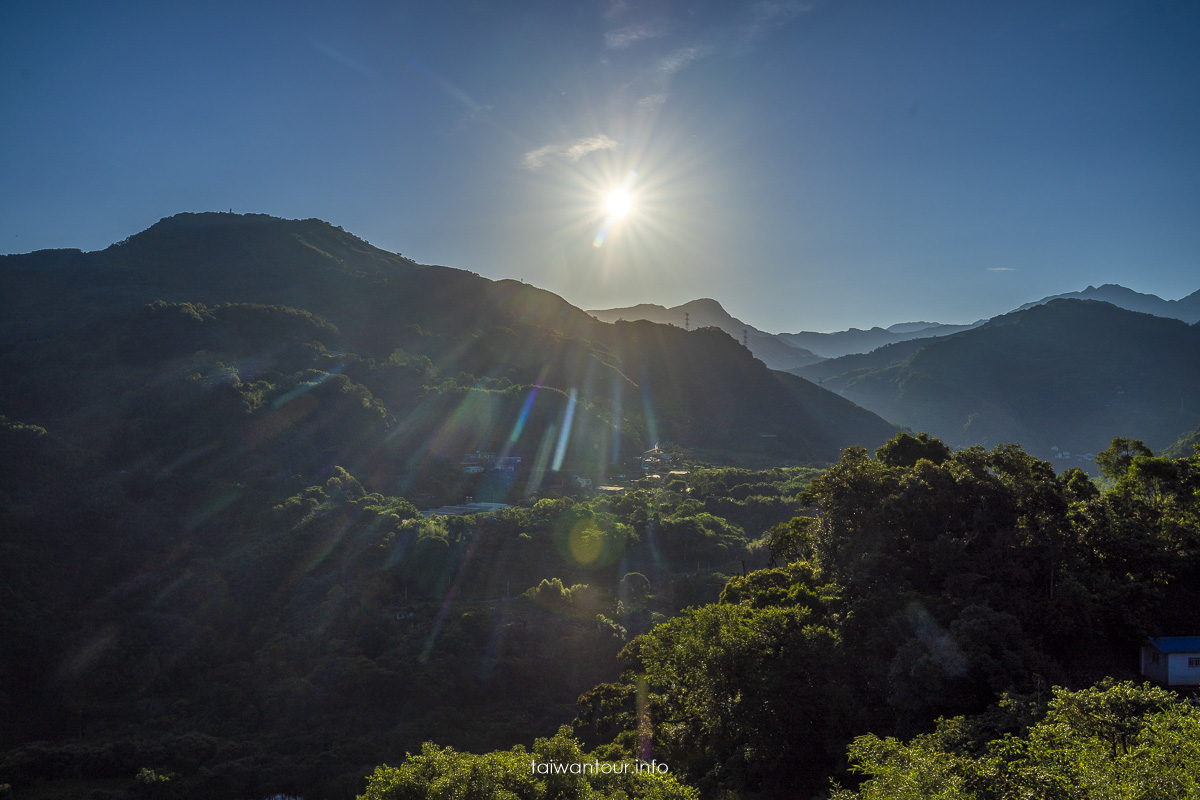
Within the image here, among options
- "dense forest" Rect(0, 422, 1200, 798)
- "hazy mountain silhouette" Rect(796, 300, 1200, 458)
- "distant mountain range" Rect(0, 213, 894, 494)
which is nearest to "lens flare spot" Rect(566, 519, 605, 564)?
"dense forest" Rect(0, 422, 1200, 798)

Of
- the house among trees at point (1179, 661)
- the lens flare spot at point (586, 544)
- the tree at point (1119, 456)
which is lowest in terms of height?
the lens flare spot at point (586, 544)

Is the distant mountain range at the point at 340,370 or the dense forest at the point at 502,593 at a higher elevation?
the distant mountain range at the point at 340,370

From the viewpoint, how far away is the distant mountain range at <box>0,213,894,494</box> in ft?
180

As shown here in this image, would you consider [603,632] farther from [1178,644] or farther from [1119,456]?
[1119,456]

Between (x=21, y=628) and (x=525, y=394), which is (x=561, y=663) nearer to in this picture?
(x=21, y=628)

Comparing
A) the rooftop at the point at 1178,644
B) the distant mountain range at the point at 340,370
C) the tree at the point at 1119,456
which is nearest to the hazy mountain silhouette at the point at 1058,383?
the distant mountain range at the point at 340,370

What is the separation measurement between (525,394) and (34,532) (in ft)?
171

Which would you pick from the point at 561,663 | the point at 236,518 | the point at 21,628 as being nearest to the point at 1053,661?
the point at 561,663

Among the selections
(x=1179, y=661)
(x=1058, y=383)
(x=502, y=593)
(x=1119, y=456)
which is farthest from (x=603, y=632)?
(x=1058, y=383)

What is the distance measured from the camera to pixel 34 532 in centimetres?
3741

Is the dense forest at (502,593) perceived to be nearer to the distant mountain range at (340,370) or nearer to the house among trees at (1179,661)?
the distant mountain range at (340,370)

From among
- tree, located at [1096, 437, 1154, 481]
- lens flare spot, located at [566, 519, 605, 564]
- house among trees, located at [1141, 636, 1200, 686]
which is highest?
tree, located at [1096, 437, 1154, 481]

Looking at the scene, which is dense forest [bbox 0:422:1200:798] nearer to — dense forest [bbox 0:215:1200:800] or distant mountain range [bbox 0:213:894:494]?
dense forest [bbox 0:215:1200:800]

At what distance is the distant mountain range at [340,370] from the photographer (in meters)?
54.8
